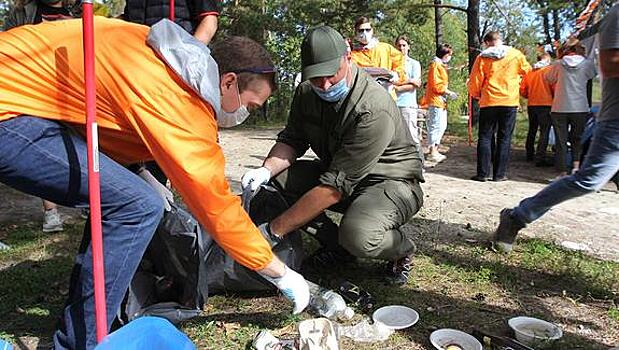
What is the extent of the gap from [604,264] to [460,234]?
95cm

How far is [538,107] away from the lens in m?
7.49

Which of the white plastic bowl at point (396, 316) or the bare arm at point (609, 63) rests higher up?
the bare arm at point (609, 63)

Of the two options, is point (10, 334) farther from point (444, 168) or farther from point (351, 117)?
point (444, 168)

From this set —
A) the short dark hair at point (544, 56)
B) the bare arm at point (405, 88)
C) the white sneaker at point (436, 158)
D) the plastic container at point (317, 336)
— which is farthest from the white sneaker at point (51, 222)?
the short dark hair at point (544, 56)

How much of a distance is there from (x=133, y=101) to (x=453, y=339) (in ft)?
5.36

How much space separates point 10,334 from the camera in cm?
246

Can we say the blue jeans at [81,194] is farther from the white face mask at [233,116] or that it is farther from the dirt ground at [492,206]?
the dirt ground at [492,206]

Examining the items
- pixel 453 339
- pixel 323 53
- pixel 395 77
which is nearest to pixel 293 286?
pixel 453 339

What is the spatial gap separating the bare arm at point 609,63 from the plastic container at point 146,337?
2223 millimetres

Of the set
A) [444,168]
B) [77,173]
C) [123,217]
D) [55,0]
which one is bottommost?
[444,168]

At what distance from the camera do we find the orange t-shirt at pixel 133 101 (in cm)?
173

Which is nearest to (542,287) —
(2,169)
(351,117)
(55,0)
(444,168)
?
(351,117)

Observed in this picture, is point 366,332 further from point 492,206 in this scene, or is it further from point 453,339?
point 492,206

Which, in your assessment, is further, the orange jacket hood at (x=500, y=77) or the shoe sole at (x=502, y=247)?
the orange jacket hood at (x=500, y=77)
